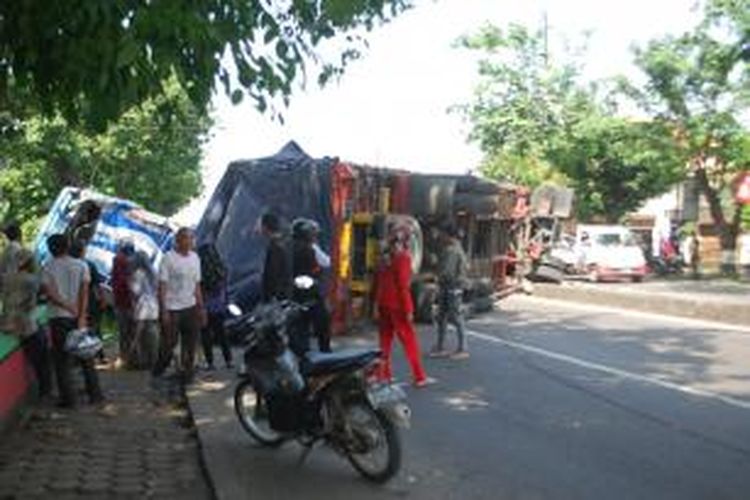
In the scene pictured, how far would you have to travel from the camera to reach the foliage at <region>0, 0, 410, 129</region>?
211 inches

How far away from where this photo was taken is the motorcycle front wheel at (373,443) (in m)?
8.03

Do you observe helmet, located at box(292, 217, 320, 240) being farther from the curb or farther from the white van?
the white van

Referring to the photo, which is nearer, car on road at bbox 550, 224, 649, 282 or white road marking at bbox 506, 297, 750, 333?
white road marking at bbox 506, 297, 750, 333

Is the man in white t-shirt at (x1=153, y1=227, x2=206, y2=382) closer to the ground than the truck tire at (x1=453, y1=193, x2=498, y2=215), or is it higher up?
closer to the ground

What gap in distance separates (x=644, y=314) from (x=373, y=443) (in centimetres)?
1592

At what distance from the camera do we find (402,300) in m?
12.8

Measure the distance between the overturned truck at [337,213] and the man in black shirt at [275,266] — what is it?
5.20 meters

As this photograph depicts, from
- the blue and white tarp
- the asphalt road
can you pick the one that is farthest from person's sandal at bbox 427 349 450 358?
the blue and white tarp

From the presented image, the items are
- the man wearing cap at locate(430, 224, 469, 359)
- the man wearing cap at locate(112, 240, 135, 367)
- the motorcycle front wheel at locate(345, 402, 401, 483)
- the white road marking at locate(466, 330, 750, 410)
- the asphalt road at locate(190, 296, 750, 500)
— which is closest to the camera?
the motorcycle front wheel at locate(345, 402, 401, 483)

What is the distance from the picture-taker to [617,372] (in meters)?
14.2

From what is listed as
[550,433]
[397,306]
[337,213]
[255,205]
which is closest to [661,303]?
[337,213]

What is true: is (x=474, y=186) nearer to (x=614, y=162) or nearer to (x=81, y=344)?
(x=81, y=344)

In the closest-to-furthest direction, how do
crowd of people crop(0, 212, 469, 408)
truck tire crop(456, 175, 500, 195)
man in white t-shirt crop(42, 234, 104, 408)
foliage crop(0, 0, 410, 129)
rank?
foliage crop(0, 0, 410, 129) → man in white t-shirt crop(42, 234, 104, 408) → crowd of people crop(0, 212, 469, 408) → truck tire crop(456, 175, 500, 195)

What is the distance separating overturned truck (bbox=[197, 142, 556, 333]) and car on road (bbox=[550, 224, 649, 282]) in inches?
750
